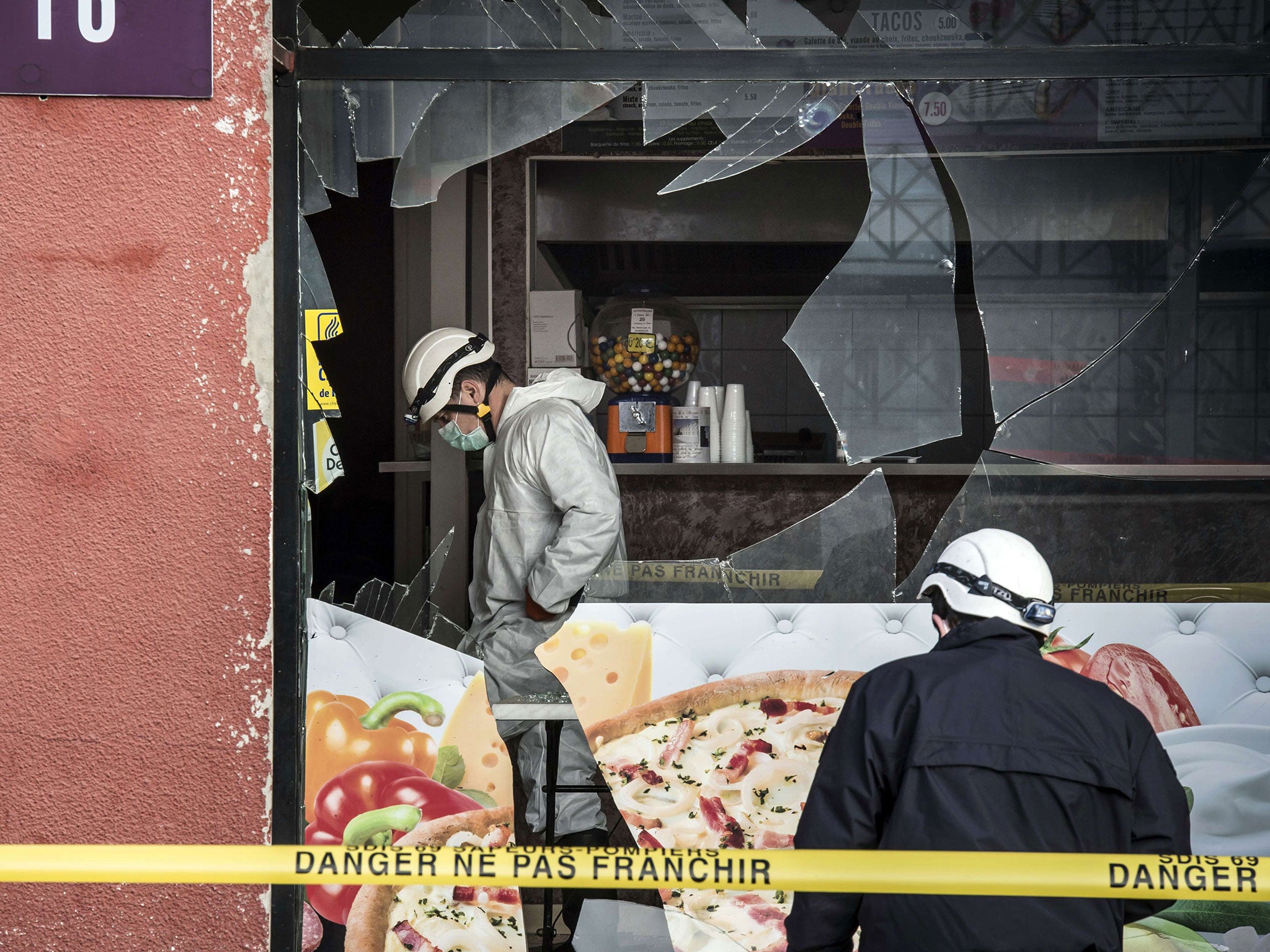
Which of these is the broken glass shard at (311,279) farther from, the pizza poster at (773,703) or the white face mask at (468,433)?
the pizza poster at (773,703)

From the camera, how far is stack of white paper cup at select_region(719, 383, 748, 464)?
3.69m

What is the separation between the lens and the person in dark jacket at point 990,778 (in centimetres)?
164

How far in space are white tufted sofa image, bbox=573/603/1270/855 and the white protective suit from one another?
0.16 metres

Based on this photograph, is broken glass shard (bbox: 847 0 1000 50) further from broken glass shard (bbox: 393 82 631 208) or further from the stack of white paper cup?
the stack of white paper cup

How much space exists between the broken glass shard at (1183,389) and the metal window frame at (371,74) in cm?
51

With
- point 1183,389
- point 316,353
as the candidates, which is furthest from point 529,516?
point 1183,389

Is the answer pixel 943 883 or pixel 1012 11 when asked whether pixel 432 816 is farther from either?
pixel 1012 11

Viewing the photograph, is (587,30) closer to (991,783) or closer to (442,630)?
(442,630)

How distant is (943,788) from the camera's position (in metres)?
1.64

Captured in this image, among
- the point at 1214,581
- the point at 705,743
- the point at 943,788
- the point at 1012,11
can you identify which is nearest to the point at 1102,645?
the point at 1214,581

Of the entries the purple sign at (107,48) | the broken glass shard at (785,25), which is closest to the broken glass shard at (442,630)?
the purple sign at (107,48)

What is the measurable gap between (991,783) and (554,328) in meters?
2.52

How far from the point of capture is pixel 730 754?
2.61 metres

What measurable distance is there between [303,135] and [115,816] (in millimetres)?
1478
